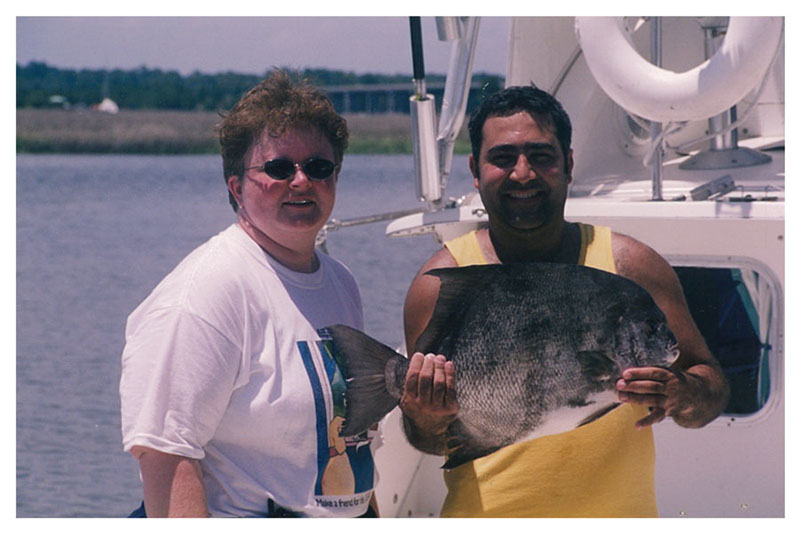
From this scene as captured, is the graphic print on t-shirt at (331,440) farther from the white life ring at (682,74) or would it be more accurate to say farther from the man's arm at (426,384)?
the white life ring at (682,74)

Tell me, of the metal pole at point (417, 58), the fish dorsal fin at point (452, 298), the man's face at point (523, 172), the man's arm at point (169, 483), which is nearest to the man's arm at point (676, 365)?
the man's face at point (523, 172)

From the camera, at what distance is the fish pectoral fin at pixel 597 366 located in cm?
246

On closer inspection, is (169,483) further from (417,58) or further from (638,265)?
(417,58)

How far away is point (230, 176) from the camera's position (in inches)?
99.4

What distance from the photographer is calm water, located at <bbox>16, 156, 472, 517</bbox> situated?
7.40 m

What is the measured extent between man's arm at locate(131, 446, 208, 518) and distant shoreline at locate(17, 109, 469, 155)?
178 centimetres

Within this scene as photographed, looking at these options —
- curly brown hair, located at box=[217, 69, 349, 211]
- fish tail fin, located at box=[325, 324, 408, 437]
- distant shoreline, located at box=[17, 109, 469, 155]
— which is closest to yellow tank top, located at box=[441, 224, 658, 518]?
fish tail fin, located at box=[325, 324, 408, 437]

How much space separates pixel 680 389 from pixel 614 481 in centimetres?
34

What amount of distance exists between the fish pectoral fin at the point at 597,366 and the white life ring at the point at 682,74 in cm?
128
